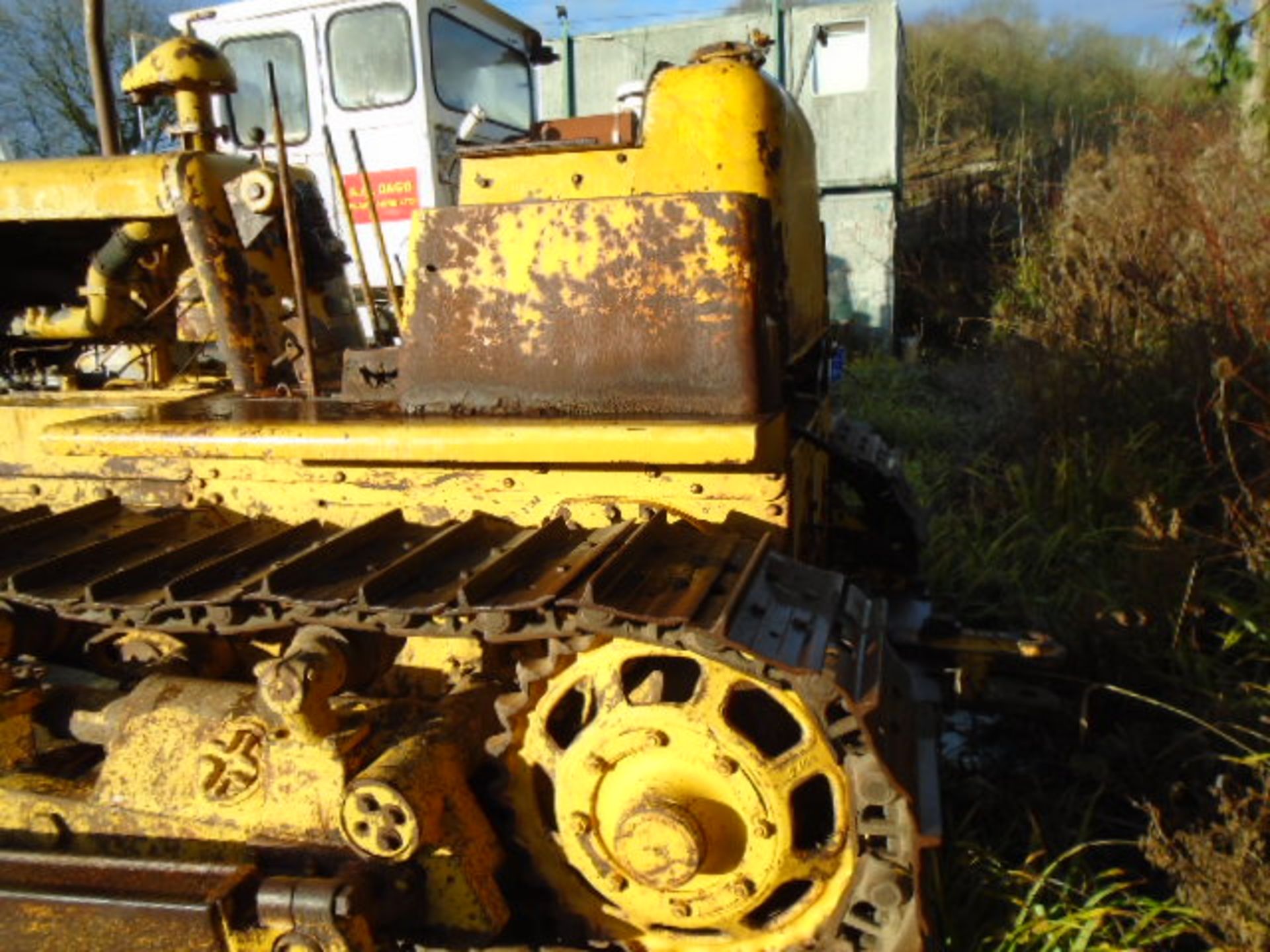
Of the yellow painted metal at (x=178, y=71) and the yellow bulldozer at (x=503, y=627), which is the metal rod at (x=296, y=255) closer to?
the yellow bulldozer at (x=503, y=627)

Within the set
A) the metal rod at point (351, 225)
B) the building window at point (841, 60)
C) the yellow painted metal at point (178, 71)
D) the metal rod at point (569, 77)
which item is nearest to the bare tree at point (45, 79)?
the metal rod at point (569, 77)

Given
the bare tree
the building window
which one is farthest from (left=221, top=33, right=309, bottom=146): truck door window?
the bare tree

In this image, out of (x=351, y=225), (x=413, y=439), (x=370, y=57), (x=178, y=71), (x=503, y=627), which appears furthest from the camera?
(x=370, y=57)

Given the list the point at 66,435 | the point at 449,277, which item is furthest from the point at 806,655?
the point at 66,435

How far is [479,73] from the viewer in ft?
29.9

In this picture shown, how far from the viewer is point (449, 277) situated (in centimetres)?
248

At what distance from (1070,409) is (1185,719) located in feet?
9.10

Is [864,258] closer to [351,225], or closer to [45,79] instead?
[351,225]

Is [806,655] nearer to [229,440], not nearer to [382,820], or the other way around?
[382,820]

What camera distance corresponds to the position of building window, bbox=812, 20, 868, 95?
13312 mm

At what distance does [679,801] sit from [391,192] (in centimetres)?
823

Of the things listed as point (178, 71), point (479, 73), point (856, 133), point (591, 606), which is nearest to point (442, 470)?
point (591, 606)

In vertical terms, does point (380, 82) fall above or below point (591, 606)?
above

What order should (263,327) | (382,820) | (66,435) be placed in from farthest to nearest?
(263,327) → (66,435) → (382,820)
